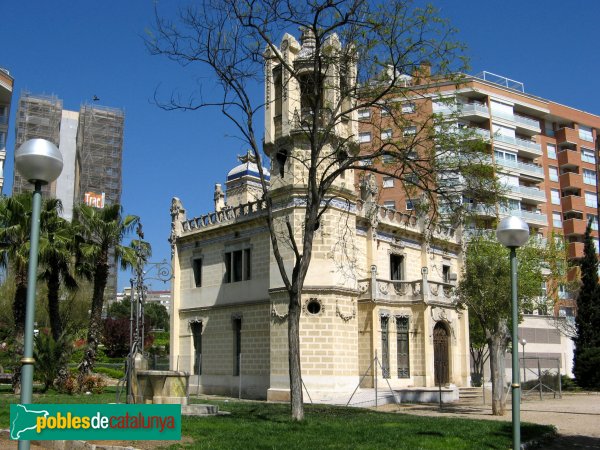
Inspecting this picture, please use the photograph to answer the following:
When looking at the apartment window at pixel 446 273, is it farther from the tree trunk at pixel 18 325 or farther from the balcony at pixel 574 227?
the balcony at pixel 574 227

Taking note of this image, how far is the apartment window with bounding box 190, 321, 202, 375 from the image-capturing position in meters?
32.7

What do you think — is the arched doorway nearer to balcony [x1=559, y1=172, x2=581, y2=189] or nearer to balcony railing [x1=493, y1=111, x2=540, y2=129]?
balcony railing [x1=493, y1=111, x2=540, y2=129]

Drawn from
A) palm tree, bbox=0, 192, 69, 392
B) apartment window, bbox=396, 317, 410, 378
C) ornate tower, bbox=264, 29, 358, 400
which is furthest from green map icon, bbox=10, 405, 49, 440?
apartment window, bbox=396, 317, 410, 378

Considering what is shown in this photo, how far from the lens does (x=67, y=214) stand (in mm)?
77938

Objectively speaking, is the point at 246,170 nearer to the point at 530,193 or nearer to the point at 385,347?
the point at 385,347

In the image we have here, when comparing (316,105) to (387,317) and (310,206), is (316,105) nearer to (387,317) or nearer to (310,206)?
(310,206)

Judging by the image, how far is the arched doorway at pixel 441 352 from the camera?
3119 cm


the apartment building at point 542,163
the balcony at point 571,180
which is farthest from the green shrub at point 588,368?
the balcony at point 571,180

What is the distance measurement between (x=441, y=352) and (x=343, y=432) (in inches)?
732

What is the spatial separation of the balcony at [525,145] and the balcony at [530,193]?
10.4ft

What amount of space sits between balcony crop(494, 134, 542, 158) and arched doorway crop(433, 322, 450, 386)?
27308mm

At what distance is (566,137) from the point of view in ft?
196

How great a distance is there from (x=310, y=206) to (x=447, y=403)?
13692 mm

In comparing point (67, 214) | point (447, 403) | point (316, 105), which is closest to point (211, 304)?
point (447, 403)
